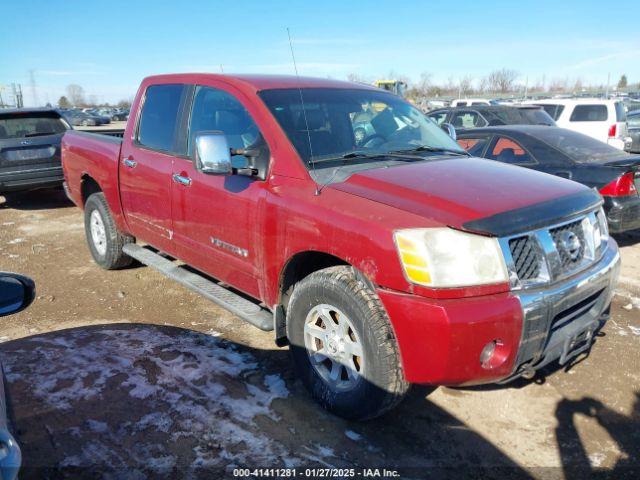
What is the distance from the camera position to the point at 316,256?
3.08 meters

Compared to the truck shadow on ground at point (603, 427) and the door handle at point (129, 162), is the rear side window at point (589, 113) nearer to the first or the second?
the truck shadow on ground at point (603, 427)

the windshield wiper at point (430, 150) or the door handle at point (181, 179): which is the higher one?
the windshield wiper at point (430, 150)

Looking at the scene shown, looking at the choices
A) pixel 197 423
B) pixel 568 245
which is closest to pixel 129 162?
pixel 197 423

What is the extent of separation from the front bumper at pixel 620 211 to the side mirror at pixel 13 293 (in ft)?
18.3

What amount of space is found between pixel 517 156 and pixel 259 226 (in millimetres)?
4177

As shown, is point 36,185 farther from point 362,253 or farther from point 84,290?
point 362,253

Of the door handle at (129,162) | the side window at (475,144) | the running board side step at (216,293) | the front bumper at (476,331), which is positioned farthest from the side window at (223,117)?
the side window at (475,144)

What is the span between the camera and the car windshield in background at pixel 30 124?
8.48 meters

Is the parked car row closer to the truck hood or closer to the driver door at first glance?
the truck hood

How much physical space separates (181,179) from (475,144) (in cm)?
411

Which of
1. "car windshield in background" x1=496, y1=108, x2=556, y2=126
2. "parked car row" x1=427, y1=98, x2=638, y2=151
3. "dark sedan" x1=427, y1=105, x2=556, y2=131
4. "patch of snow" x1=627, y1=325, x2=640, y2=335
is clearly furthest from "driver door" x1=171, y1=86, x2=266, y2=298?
"parked car row" x1=427, y1=98, x2=638, y2=151

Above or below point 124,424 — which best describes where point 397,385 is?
above

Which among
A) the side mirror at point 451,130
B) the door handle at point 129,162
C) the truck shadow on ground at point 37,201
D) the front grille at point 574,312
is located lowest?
the truck shadow on ground at point 37,201

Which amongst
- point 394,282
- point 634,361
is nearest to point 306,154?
point 394,282
